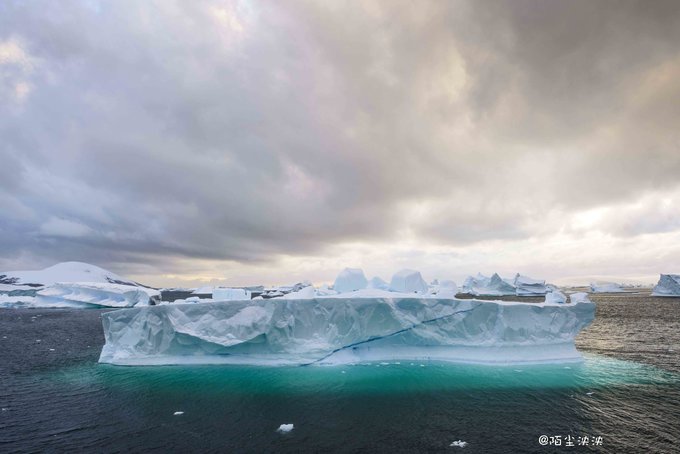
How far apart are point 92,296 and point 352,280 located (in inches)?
2065

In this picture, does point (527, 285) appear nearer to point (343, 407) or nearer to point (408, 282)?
point (408, 282)

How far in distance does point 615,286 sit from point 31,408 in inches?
5302

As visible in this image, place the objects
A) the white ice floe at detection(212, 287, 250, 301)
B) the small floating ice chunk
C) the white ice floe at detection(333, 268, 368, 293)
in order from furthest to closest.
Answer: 1. the white ice floe at detection(333, 268, 368, 293)
2. the white ice floe at detection(212, 287, 250, 301)
3. the small floating ice chunk

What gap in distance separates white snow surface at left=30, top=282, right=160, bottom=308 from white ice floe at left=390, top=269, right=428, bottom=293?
36.0 metres

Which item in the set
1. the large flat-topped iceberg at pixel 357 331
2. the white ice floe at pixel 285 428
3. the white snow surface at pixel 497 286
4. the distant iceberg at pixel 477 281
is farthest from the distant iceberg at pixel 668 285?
the white ice floe at pixel 285 428

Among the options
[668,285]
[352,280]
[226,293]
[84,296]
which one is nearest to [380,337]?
[352,280]

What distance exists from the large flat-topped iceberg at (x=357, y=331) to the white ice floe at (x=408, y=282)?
10732 millimetres

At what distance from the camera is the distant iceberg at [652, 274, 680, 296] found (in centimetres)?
7019

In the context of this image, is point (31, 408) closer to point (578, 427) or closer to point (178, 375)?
point (178, 375)

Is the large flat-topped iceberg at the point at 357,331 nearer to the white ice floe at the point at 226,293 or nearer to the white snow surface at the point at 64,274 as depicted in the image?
the white ice floe at the point at 226,293

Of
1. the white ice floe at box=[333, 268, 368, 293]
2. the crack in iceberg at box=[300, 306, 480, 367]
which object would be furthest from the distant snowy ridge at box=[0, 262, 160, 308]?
the crack in iceberg at box=[300, 306, 480, 367]

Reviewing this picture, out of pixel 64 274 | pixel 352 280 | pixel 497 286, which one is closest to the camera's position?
pixel 352 280

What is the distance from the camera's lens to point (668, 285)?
73.1 meters

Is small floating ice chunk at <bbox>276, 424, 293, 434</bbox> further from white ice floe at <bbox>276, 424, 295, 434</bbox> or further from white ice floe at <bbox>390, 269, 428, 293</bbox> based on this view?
white ice floe at <bbox>390, 269, 428, 293</bbox>
